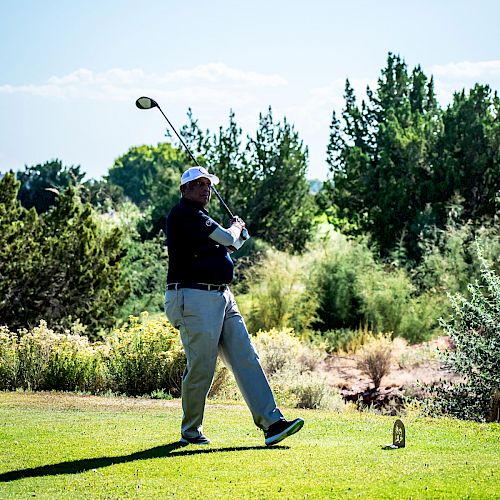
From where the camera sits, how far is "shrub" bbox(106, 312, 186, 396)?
43.8 ft

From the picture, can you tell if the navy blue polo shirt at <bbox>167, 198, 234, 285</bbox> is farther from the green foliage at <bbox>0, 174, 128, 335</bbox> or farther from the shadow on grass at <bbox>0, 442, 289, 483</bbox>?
the green foliage at <bbox>0, 174, 128, 335</bbox>

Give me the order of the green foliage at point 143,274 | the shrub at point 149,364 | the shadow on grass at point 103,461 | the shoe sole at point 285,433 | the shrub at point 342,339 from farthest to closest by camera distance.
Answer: the green foliage at point 143,274, the shrub at point 342,339, the shrub at point 149,364, the shoe sole at point 285,433, the shadow on grass at point 103,461

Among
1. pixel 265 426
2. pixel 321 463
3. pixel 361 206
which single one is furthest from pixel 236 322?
pixel 361 206

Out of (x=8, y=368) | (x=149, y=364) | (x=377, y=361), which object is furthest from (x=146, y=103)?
(x=377, y=361)

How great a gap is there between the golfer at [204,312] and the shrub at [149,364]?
508 cm

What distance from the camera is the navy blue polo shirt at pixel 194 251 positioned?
802 cm

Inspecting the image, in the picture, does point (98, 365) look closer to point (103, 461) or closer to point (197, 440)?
point (197, 440)

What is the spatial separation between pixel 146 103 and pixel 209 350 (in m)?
2.80

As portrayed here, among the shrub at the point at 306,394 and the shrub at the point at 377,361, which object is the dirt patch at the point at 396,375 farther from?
the shrub at the point at 306,394

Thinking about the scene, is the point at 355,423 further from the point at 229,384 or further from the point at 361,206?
the point at 361,206

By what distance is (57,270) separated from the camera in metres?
22.4

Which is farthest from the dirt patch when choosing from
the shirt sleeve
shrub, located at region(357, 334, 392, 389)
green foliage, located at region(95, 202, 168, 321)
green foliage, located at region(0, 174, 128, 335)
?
green foliage, located at region(95, 202, 168, 321)

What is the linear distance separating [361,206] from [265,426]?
26.1 m

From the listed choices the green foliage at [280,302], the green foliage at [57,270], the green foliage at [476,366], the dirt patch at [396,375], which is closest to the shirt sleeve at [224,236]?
the green foliage at [476,366]
